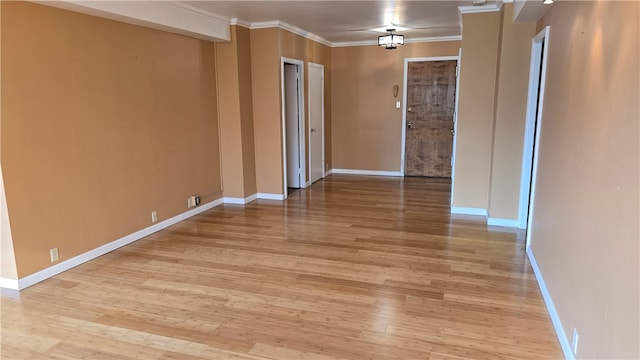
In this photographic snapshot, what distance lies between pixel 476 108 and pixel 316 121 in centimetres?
302

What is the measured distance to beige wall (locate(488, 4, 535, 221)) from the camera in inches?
171

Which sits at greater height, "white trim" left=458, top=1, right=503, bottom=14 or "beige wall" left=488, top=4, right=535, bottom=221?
"white trim" left=458, top=1, right=503, bottom=14

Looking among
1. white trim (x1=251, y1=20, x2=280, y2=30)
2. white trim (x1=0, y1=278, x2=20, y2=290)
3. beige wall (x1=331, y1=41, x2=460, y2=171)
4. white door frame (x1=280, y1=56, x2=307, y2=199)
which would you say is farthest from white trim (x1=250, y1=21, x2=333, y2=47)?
white trim (x1=0, y1=278, x2=20, y2=290)

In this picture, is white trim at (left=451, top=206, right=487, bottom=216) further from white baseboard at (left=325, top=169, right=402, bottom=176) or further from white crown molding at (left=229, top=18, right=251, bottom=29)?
white crown molding at (left=229, top=18, right=251, bottom=29)

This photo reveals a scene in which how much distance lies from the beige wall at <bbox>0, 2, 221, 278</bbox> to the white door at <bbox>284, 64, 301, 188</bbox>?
160 centimetres

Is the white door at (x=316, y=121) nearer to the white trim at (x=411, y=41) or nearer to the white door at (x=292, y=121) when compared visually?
the white door at (x=292, y=121)

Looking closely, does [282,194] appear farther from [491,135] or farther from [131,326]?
[131,326]

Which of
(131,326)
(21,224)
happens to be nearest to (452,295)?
(131,326)

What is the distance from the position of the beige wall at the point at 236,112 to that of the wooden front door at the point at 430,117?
319 cm

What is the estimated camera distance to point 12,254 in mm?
3160

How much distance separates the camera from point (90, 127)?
372cm

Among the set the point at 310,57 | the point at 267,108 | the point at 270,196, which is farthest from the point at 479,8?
the point at 270,196

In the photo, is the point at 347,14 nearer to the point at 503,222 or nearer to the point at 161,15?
the point at 161,15

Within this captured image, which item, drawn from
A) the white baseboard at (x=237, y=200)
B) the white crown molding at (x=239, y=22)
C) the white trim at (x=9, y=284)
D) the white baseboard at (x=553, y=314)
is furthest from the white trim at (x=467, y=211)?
the white trim at (x=9, y=284)
